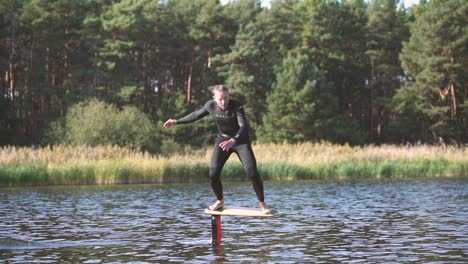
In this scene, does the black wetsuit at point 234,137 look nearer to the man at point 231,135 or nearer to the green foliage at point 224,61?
the man at point 231,135

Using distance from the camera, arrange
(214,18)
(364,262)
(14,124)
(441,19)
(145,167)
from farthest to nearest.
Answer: (214,18), (441,19), (14,124), (145,167), (364,262)

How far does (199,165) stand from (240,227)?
19528mm

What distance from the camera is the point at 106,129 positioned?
49.2 metres

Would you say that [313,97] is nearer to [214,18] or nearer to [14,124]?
[214,18]

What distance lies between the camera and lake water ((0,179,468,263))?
1280 centimetres

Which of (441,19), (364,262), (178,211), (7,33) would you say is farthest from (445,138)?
(364,262)

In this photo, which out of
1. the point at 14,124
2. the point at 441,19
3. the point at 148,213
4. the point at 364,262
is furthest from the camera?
the point at 441,19

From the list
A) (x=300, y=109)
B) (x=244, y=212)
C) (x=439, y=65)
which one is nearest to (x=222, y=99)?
(x=244, y=212)

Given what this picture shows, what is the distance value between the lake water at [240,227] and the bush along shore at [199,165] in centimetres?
407

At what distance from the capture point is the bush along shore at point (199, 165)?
3381 cm

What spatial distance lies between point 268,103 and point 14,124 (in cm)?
2025

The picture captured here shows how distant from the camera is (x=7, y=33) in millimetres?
63469

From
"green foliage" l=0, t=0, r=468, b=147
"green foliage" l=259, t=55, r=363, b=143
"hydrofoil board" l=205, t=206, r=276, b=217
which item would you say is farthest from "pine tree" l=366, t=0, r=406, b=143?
"hydrofoil board" l=205, t=206, r=276, b=217

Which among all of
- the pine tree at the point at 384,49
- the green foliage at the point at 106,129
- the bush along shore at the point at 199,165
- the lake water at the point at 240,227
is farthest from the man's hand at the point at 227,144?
the pine tree at the point at 384,49
